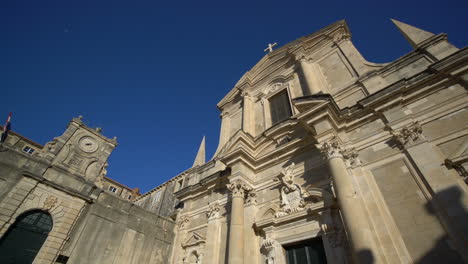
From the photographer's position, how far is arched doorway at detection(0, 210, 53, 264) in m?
8.27

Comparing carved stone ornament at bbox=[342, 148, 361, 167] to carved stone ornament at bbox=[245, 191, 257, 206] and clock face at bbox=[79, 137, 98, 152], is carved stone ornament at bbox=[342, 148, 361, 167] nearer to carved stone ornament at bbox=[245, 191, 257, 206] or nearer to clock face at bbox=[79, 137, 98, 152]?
carved stone ornament at bbox=[245, 191, 257, 206]

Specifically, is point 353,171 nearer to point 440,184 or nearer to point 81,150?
point 440,184

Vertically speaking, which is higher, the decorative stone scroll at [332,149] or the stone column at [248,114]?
the stone column at [248,114]

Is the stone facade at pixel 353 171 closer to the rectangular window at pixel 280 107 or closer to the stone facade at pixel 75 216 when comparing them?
the rectangular window at pixel 280 107

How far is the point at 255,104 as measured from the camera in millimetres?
14227

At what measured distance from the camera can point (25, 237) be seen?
887 cm

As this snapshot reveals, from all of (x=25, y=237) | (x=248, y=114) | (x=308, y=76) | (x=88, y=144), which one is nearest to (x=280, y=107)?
(x=248, y=114)

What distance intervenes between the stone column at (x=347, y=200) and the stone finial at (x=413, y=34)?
5.42 metres

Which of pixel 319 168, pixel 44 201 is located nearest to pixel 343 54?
pixel 319 168

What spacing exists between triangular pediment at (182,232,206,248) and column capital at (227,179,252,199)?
3.26 meters

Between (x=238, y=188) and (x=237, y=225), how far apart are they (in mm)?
1458

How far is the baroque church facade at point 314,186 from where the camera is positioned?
551 cm

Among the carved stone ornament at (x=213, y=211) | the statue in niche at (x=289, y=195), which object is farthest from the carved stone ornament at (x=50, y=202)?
the statue in niche at (x=289, y=195)

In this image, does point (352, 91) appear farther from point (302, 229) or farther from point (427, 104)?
point (302, 229)
